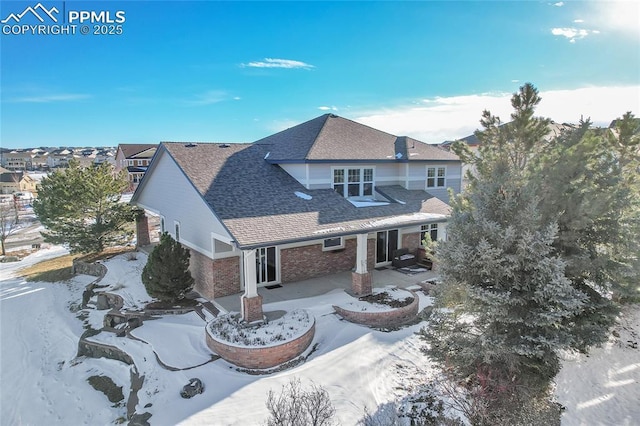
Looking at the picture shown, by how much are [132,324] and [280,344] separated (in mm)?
5661

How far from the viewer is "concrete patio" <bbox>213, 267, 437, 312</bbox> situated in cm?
1291

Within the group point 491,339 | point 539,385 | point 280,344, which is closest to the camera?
point 491,339

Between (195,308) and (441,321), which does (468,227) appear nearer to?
(441,321)

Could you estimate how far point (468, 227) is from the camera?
786 cm

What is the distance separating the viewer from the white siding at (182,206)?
41.9 ft

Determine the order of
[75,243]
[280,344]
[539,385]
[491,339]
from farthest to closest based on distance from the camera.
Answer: [75,243] < [280,344] < [539,385] < [491,339]

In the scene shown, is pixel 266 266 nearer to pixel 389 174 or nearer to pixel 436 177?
Result: pixel 389 174

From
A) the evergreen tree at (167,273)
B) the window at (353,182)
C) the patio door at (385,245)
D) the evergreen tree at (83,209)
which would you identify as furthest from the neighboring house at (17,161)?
the patio door at (385,245)

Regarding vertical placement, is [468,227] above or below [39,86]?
below

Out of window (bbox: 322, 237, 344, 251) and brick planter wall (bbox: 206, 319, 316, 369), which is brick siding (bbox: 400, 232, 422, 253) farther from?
brick planter wall (bbox: 206, 319, 316, 369)

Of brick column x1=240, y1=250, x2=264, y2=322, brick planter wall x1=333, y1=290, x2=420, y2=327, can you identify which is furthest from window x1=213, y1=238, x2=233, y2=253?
brick planter wall x1=333, y1=290, x2=420, y2=327

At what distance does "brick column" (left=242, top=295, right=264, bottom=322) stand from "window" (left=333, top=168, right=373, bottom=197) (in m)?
7.14

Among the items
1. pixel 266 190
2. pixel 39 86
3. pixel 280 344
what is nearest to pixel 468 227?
pixel 280 344

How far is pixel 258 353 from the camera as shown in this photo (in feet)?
30.9
